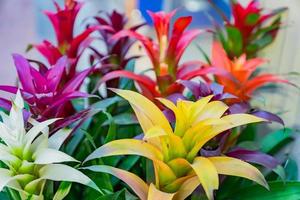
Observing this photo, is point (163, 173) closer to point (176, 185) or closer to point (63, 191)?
point (176, 185)

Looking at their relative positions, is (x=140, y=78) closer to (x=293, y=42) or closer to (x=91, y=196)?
(x=91, y=196)

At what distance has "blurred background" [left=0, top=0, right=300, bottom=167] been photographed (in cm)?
116

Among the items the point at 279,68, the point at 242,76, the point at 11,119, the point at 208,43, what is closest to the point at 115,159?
the point at 11,119

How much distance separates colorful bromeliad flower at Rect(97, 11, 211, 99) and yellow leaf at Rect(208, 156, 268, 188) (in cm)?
29

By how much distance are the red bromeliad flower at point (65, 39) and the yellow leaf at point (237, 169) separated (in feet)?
1.52

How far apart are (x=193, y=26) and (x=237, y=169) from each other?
1.03 m

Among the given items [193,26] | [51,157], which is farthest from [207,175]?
[193,26]

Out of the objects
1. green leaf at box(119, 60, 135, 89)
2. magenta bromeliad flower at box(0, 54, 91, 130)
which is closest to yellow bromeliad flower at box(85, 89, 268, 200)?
magenta bromeliad flower at box(0, 54, 91, 130)

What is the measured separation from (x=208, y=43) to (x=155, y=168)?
34.8 inches

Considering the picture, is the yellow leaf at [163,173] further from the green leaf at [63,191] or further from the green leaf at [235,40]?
the green leaf at [235,40]

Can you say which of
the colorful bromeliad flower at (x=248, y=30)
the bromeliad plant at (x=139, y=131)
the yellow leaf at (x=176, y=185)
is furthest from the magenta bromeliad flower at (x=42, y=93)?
the colorful bromeliad flower at (x=248, y=30)

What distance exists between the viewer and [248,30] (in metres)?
1.22

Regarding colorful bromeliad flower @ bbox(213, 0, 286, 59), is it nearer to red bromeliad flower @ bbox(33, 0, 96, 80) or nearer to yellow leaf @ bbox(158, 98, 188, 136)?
red bromeliad flower @ bbox(33, 0, 96, 80)

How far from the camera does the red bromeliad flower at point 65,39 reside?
972mm
